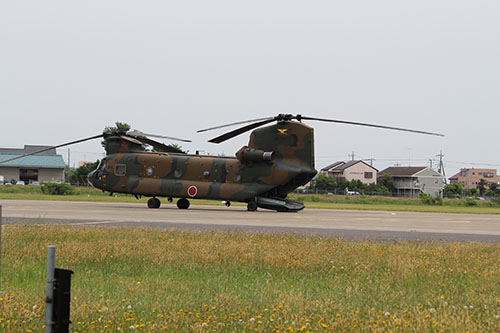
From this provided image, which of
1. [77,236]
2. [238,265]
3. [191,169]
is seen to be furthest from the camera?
[191,169]

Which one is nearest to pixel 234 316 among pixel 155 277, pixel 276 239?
pixel 155 277

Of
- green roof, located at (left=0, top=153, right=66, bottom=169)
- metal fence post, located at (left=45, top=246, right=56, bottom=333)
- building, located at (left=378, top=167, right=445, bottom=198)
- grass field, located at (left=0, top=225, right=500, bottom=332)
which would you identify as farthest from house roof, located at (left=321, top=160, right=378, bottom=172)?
metal fence post, located at (left=45, top=246, right=56, bottom=333)

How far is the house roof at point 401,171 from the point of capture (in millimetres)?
138000

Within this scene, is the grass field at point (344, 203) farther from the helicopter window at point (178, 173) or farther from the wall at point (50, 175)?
the wall at point (50, 175)

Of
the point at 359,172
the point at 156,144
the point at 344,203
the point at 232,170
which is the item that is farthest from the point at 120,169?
the point at 359,172

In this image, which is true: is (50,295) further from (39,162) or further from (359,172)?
(359,172)

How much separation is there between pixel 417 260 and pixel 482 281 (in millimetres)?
1956

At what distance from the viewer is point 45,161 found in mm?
114438

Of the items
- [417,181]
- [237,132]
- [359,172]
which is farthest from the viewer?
[359,172]

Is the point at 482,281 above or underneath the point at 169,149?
underneath

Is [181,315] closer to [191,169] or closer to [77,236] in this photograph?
[77,236]

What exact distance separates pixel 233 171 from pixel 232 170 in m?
0.08

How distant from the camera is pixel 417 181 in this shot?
136125 millimetres

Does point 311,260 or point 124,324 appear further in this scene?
point 311,260
